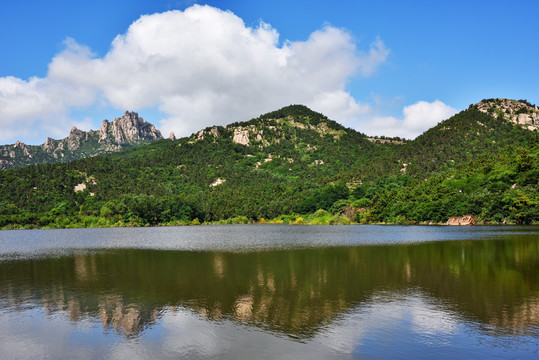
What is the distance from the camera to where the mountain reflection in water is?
707 inches

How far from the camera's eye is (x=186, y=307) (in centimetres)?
2038

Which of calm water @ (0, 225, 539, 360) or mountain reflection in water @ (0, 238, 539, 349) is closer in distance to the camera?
calm water @ (0, 225, 539, 360)

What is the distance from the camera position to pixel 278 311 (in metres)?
19.1

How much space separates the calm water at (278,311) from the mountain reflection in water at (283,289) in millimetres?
99

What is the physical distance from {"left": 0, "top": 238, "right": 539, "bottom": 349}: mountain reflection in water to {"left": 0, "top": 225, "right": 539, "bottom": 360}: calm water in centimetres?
10

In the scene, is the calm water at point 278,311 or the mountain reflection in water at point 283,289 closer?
the calm water at point 278,311

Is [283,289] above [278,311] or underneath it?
underneath

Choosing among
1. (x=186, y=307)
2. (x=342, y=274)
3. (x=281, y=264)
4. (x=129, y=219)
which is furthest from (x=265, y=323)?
(x=129, y=219)

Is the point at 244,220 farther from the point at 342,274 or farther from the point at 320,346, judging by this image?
the point at 320,346

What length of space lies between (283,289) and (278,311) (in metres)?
5.48

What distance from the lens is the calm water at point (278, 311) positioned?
1420 cm

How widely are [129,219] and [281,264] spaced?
6089 inches

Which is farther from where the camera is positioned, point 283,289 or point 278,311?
point 283,289

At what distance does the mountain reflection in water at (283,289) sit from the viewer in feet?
59.0
